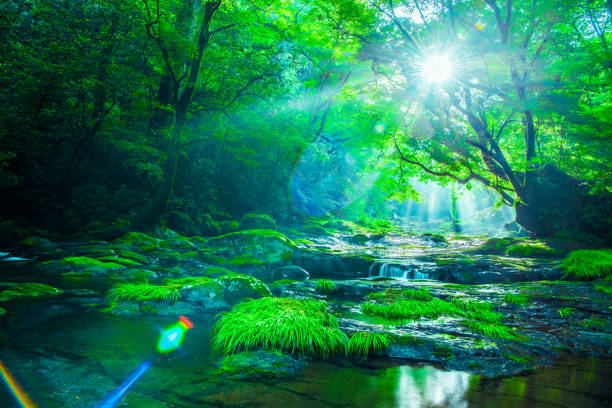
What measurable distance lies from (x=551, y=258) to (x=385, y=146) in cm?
1027

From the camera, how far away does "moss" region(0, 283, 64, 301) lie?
230 inches

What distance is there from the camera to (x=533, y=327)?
18.6ft

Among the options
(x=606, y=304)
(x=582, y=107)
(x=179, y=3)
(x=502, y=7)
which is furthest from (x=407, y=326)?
(x=179, y=3)

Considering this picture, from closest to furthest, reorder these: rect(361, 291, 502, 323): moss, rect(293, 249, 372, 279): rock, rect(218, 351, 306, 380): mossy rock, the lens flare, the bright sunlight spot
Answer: the lens flare
rect(218, 351, 306, 380): mossy rock
rect(361, 291, 502, 323): moss
rect(293, 249, 372, 279): rock
the bright sunlight spot

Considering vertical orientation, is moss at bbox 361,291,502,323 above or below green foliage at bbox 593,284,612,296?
below

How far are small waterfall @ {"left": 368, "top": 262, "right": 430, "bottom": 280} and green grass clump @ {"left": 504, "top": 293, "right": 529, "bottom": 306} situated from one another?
4.18 m

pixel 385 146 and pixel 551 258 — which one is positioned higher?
pixel 385 146

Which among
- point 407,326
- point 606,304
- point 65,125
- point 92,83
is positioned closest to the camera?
point 407,326

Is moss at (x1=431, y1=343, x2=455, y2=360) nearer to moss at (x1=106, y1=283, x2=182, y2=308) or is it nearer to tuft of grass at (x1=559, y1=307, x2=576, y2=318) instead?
tuft of grass at (x1=559, y1=307, x2=576, y2=318)

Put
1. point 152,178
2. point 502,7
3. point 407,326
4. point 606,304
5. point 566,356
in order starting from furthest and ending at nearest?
point 152,178, point 502,7, point 606,304, point 407,326, point 566,356

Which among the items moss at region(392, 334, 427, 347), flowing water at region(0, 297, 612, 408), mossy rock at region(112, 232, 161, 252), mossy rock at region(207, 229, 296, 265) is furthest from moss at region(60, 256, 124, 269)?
moss at region(392, 334, 427, 347)

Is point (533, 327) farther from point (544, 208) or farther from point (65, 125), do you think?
point (65, 125)

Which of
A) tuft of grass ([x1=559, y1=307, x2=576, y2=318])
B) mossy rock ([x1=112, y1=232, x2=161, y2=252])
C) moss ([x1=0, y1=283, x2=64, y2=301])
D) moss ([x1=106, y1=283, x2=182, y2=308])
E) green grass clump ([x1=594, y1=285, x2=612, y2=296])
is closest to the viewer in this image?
moss ([x1=0, y1=283, x2=64, y2=301])

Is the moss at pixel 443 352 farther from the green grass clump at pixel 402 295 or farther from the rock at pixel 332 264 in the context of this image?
the rock at pixel 332 264
